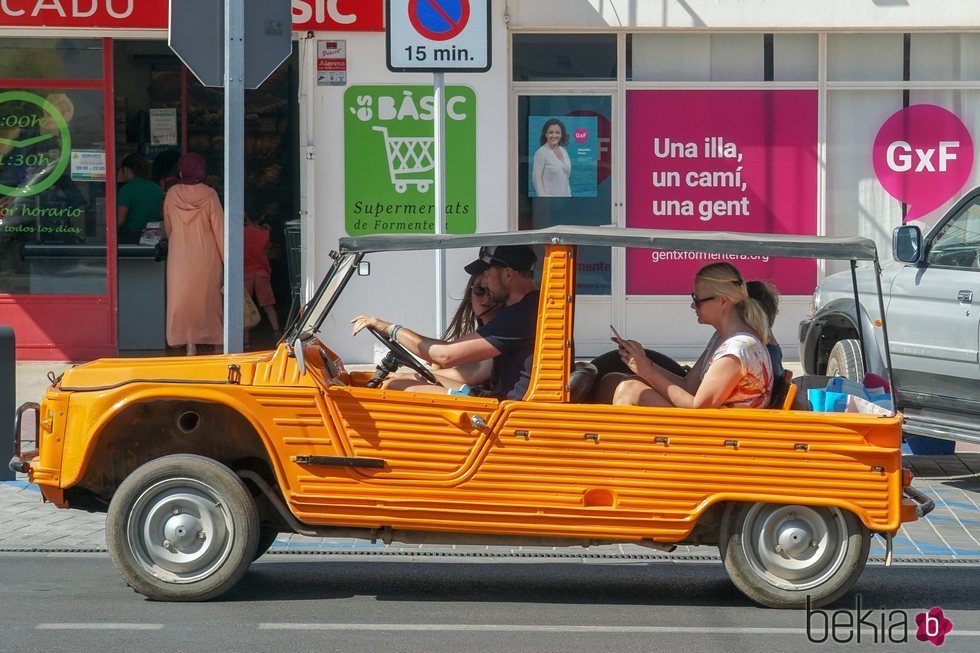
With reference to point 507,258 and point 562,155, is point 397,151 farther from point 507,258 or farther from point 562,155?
point 507,258

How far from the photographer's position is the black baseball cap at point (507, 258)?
259 inches

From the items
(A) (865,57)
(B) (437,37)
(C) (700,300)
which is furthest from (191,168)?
(C) (700,300)

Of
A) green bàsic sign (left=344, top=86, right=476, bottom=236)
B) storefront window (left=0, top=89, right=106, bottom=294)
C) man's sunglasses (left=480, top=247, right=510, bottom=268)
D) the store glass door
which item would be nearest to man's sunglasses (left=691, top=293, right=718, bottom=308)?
man's sunglasses (left=480, top=247, right=510, bottom=268)

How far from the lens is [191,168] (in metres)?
13.5

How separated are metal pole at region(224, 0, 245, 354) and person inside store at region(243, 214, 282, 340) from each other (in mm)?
6187

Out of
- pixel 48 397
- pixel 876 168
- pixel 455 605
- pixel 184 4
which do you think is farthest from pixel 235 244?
pixel 876 168

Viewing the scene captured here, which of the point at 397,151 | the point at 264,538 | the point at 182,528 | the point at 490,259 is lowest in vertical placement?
the point at 264,538

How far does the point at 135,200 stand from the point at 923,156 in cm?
782

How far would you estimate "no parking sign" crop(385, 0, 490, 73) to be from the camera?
8.23m

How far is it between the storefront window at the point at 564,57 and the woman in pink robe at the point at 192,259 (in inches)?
128

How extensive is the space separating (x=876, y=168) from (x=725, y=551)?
8.35 m

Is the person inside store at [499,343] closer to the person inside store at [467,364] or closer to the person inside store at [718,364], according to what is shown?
the person inside store at [467,364]

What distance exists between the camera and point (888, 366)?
605 centimetres

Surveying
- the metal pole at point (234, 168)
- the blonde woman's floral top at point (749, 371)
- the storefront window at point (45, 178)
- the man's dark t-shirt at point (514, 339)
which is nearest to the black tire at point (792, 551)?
the blonde woman's floral top at point (749, 371)
